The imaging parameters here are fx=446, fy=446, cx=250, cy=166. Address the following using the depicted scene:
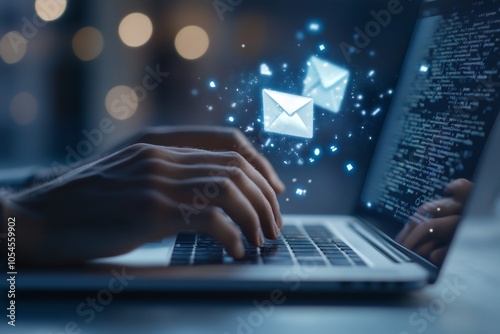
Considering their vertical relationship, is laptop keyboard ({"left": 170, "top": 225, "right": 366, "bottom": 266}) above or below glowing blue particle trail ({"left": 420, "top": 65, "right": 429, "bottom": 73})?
below

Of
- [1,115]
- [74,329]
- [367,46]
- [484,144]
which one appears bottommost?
[74,329]

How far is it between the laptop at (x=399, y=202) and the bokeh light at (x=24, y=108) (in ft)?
1.00

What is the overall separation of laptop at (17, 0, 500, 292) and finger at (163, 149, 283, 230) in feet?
0.22

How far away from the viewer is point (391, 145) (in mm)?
692

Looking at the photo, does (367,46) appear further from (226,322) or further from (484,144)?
(226,322)

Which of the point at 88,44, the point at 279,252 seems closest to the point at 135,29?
the point at 88,44

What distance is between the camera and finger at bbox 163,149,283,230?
22.6 inches

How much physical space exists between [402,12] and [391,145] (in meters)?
0.21

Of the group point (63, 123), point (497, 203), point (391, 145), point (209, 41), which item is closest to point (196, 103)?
point (209, 41)

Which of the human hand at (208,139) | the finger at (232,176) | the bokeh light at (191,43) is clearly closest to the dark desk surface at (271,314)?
the finger at (232,176)

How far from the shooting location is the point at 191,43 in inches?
27.6

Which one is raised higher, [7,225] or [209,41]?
[209,41]

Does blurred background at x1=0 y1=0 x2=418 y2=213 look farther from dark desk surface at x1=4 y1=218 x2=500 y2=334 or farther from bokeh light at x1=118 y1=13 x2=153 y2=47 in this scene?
dark desk surface at x1=4 y1=218 x2=500 y2=334

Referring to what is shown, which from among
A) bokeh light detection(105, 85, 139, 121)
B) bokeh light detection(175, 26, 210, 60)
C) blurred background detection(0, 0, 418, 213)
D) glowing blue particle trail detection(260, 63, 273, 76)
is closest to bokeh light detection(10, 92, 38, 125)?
blurred background detection(0, 0, 418, 213)
